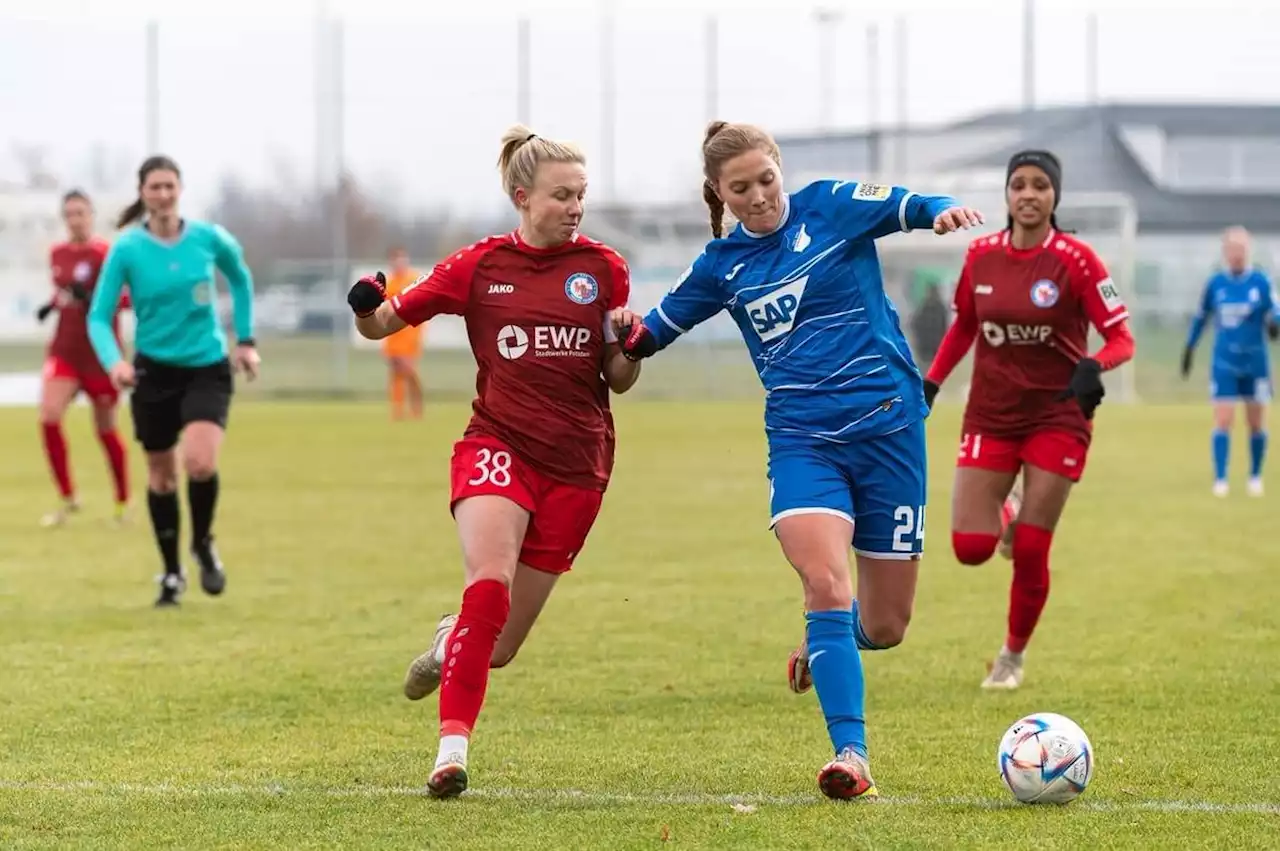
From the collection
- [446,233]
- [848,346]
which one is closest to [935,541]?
[848,346]

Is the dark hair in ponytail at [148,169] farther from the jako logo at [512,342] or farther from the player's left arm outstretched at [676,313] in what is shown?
the player's left arm outstretched at [676,313]

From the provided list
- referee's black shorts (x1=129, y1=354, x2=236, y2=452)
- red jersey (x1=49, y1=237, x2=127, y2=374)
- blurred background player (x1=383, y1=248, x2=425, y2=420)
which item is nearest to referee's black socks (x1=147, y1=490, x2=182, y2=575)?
referee's black shorts (x1=129, y1=354, x2=236, y2=452)

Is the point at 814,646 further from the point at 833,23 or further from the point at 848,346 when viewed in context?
the point at 833,23

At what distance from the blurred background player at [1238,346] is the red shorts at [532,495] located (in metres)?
11.9

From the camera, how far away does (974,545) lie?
311 inches

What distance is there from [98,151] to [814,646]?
3351 centimetres

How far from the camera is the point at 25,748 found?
6.52 meters

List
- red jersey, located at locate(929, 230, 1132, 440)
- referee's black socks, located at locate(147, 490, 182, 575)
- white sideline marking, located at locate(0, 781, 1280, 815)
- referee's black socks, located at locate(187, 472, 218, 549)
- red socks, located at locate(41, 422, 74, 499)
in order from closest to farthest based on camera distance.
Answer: white sideline marking, located at locate(0, 781, 1280, 815) → red jersey, located at locate(929, 230, 1132, 440) → referee's black socks, located at locate(187, 472, 218, 549) → referee's black socks, located at locate(147, 490, 182, 575) → red socks, located at locate(41, 422, 74, 499)

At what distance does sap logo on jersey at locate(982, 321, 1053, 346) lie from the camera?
25.7 ft

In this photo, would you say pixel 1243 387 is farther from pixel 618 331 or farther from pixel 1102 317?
pixel 618 331

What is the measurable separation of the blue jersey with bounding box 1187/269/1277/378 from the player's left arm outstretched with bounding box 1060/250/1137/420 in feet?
33.2

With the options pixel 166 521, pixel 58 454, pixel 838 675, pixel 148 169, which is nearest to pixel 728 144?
pixel 838 675

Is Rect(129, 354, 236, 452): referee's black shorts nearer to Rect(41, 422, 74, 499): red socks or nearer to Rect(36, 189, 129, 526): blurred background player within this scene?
Rect(36, 189, 129, 526): blurred background player

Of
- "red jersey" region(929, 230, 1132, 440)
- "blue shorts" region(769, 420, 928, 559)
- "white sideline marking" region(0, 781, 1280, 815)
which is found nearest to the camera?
"white sideline marking" region(0, 781, 1280, 815)
